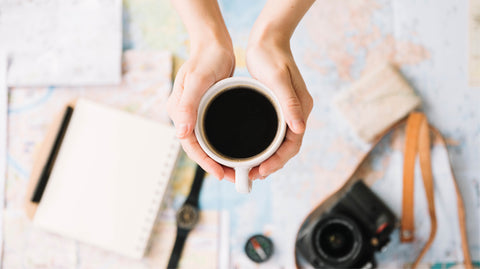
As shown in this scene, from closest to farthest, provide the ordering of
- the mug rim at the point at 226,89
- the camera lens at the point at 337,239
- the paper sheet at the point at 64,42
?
the mug rim at the point at 226,89 → the camera lens at the point at 337,239 → the paper sheet at the point at 64,42

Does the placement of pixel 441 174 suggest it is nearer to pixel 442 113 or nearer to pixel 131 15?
pixel 442 113

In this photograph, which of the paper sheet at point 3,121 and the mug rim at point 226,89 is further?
the paper sheet at point 3,121

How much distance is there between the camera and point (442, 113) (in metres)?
0.71

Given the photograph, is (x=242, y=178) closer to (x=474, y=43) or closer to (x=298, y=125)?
(x=298, y=125)

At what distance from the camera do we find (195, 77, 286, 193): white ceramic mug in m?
0.38

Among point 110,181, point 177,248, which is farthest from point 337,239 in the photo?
point 110,181

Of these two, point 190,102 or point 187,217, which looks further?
point 187,217

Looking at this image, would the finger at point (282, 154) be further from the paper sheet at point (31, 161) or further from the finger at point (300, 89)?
the paper sheet at point (31, 161)

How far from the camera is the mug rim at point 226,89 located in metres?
0.38

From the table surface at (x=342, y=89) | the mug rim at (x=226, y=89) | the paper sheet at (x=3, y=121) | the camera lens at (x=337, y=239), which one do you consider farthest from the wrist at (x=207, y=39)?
the paper sheet at (x=3, y=121)

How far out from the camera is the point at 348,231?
62 centimetres

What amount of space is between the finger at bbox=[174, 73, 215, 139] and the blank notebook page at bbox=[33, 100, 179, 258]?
27 centimetres

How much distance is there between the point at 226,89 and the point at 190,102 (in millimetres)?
39

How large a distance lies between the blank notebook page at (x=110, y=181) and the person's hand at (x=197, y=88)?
0.22m
